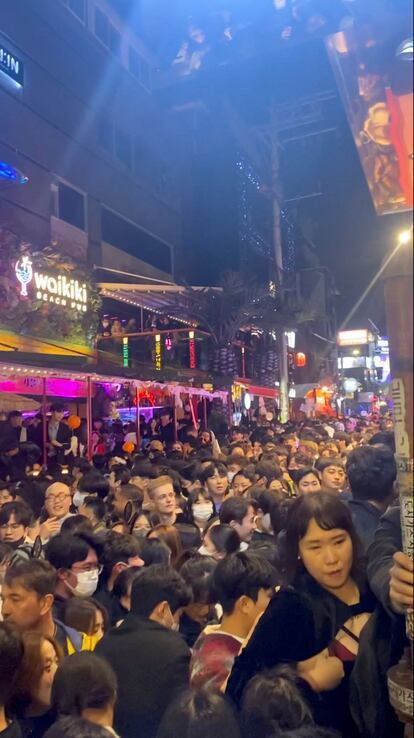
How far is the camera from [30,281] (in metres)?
12.8

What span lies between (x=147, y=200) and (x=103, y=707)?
2178cm

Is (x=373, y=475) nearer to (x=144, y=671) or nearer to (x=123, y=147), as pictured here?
(x=144, y=671)

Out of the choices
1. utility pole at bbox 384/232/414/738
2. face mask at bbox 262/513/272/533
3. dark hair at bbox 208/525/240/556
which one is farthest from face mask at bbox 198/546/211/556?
utility pole at bbox 384/232/414/738

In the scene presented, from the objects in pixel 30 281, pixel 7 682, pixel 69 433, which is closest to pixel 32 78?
pixel 30 281

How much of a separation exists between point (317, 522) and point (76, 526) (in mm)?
2609

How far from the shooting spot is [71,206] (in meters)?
17.8

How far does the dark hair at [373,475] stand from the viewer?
421cm

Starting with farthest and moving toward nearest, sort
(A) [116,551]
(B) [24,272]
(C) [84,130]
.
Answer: (C) [84,130]
(B) [24,272]
(A) [116,551]

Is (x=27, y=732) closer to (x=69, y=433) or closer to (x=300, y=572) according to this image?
(x=300, y=572)

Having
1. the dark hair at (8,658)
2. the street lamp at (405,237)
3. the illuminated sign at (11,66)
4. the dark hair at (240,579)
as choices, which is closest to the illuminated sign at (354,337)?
the illuminated sign at (11,66)

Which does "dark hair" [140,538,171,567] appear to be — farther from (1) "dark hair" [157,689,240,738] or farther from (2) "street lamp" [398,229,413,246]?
(2) "street lamp" [398,229,413,246]

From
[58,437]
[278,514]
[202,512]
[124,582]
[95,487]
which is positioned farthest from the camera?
[58,437]

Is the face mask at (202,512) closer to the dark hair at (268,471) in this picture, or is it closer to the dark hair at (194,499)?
the dark hair at (194,499)

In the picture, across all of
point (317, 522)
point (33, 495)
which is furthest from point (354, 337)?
point (317, 522)
